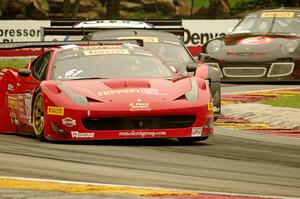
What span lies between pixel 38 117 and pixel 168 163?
2804 millimetres

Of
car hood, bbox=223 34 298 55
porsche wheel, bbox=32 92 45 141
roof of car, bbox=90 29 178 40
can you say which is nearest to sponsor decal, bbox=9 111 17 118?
porsche wheel, bbox=32 92 45 141

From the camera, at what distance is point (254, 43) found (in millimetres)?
23734

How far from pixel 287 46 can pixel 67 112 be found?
1188 centimetres

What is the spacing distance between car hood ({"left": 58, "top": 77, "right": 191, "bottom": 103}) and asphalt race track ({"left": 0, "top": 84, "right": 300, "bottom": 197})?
1.66 ft

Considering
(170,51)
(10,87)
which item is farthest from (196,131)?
(170,51)

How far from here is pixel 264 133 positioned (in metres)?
14.8

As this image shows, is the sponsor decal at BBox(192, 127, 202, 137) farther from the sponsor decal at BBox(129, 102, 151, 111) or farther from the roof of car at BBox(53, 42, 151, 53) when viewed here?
the roof of car at BBox(53, 42, 151, 53)

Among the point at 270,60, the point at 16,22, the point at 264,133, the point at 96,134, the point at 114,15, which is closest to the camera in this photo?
the point at 96,134

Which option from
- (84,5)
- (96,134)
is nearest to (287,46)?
(96,134)

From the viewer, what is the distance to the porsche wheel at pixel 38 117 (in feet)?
41.5

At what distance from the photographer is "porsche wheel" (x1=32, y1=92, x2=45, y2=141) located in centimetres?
1266

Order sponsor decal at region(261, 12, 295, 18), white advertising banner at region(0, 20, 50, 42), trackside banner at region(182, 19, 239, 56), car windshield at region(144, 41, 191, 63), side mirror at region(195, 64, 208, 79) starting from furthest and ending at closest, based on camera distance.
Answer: trackside banner at region(182, 19, 239, 56), white advertising banner at region(0, 20, 50, 42), sponsor decal at region(261, 12, 295, 18), car windshield at region(144, 41, 191, 63), side mirror at region(195, 64, 208, 79)

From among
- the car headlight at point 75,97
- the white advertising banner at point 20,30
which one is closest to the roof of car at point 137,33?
the car headlight at point 75,97

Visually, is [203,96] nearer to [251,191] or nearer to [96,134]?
[96,134]
